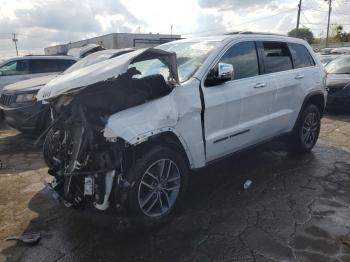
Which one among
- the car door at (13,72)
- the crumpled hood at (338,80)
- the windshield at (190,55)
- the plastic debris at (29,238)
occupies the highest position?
the windshield at (190,55)

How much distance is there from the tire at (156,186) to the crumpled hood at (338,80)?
752 centimetres

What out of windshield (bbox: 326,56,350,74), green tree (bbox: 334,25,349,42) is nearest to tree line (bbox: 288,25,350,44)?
green tree (bbox: 334,25,349,42)

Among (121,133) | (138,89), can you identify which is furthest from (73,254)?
(138,89)

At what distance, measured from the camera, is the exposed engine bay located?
3547 millimetres

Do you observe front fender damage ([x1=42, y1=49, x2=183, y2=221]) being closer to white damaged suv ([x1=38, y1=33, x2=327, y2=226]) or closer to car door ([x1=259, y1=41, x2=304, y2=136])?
white damaged suv ([x1=38, y1=33, x2=327, y2=226])

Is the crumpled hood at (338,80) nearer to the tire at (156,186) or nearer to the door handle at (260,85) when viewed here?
the door handle at (260,85)

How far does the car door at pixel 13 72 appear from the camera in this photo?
10328 millimetres

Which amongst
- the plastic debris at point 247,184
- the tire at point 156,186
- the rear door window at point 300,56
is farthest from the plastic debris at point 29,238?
the rear door window at point 300,56

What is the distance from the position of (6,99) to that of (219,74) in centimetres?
532

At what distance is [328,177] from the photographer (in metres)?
5.27

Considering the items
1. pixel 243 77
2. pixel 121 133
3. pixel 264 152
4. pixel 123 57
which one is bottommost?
pixel 264 152

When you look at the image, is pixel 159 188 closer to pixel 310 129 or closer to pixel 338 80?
pixel 310 129

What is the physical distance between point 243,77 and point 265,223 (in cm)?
188

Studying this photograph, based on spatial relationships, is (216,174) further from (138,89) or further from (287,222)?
(138,89)
